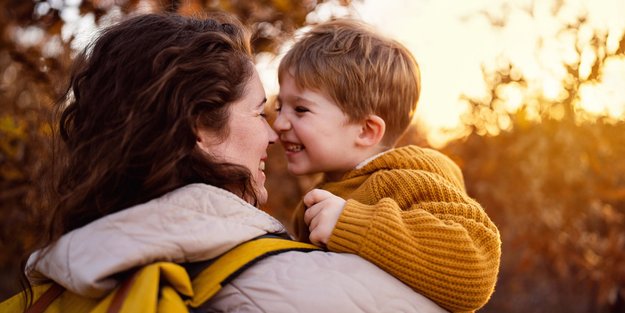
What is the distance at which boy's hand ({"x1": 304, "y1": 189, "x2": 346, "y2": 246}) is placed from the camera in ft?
6.65

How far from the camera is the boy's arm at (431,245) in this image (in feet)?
6.08

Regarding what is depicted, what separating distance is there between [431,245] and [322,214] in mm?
366

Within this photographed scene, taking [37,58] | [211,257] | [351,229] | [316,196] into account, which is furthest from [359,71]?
[37,58]

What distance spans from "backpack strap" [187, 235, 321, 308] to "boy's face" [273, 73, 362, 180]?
84cm

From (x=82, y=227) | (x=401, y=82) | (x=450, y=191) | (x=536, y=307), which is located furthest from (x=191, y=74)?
(x=536, y=307)

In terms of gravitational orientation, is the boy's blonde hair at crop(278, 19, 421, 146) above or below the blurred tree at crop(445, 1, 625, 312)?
above

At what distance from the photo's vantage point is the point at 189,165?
191 cm

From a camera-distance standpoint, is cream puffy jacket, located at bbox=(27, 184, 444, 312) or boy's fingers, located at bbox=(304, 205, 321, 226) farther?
boy's fingers, located at bbox=(304, 205, 321, 226)

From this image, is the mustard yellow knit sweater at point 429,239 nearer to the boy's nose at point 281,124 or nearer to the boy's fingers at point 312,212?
the boy's fingers at point 312,212

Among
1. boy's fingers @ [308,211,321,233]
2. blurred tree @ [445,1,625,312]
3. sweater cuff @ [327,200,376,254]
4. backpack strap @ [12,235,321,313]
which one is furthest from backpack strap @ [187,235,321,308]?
blurred tree @ [445,1,625,312]

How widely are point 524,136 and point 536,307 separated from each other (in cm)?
288

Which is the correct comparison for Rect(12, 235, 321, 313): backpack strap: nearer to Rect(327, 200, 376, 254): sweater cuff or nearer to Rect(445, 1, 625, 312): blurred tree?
Rect(327, 200, 376, 254): sweater cuff

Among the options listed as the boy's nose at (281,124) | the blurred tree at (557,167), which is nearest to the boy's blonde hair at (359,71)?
the boy's nose at (281,124)

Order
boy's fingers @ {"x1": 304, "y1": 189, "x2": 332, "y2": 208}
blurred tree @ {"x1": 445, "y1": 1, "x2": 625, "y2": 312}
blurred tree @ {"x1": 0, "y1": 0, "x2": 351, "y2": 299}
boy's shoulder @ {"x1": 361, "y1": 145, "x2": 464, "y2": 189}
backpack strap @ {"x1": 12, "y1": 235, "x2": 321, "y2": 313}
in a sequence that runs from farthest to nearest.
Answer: blurred tree @ {"x1": 445, "y1": 1, "x2": 625, "y2": 312} < blurred tree @ {"x1": 0, "y1": 0, "x2": 351, "y2": 299} < boy's shoulder @ {"x1": 361, "y1": 145, "x2": 464, "y2": 189} < boy's fingers @ {"x1": 304, "y1": 189, "x2": 332, "y2": 208} < backpack strap @ {"x1": 12, "y1": 235, "x2": 321, "y2": 313}
